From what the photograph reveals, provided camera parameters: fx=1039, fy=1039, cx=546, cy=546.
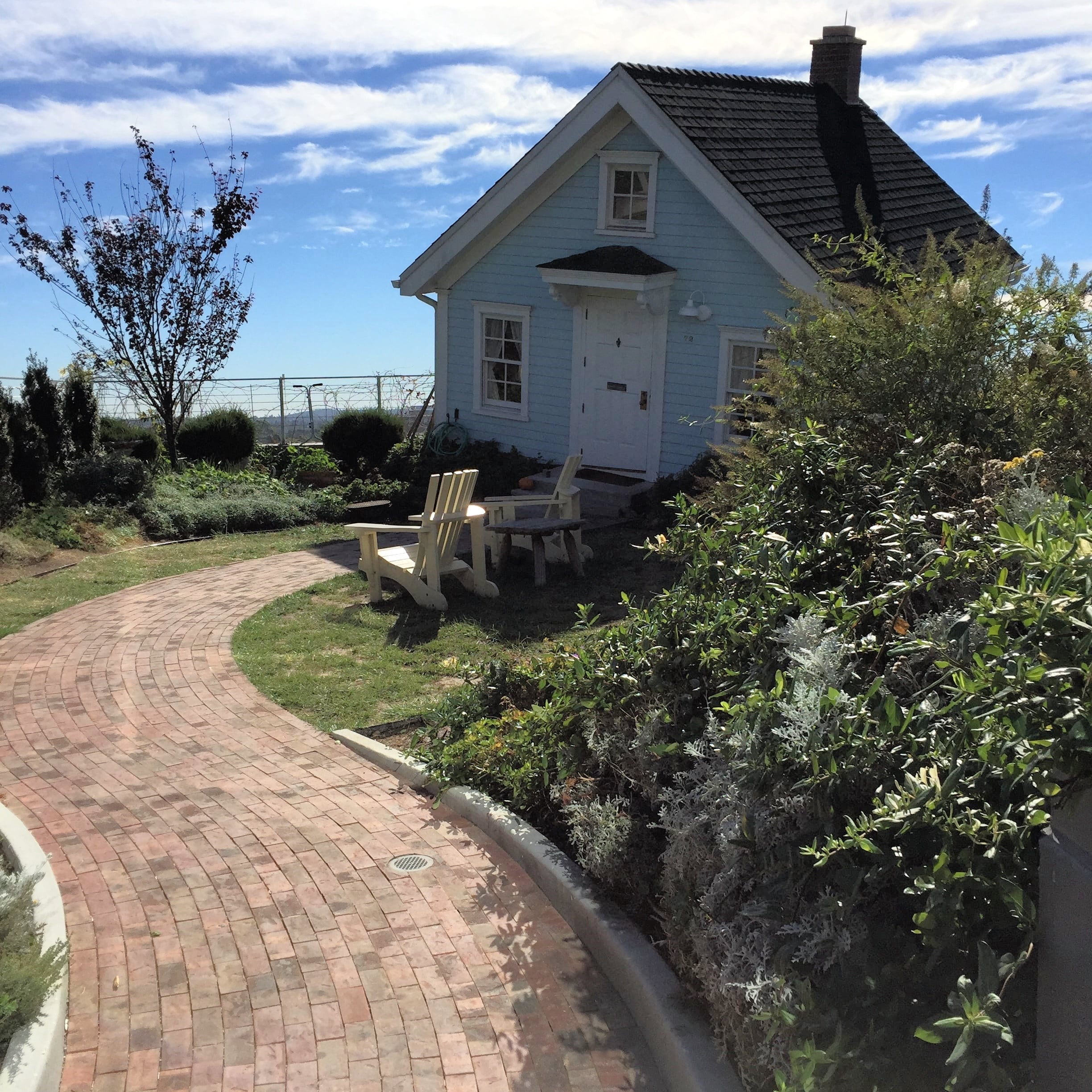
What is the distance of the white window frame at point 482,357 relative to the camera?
586 inches

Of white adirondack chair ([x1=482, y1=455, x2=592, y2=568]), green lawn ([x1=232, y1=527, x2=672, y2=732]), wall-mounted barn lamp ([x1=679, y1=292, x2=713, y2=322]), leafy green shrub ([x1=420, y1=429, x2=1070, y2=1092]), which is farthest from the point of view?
wall-mounted barn lamp ([x1=679, y1=292, x2=713, y2=322])

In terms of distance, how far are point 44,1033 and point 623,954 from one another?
1.91 metres

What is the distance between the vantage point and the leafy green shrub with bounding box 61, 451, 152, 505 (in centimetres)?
1229

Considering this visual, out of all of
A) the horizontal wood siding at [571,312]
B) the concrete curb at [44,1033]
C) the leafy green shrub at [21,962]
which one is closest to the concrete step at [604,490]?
the horizontal wood siding at [571,312]

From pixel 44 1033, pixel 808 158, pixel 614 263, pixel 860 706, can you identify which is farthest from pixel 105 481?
pixel 860 706

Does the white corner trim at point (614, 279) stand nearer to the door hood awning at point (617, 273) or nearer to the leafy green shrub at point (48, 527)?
the door hood awning at point (617, 273)

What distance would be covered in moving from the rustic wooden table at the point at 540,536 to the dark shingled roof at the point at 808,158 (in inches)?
169

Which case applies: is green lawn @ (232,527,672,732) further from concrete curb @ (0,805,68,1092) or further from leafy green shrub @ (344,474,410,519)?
leafy green shrub @ (344,474,410,519)

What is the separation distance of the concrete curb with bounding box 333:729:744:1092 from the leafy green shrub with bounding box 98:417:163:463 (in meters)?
11.3

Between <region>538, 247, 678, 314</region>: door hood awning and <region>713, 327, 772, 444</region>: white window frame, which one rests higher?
<region>538, 247, 678, 314</region>: door hood awning

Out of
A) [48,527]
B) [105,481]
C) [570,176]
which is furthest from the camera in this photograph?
[570,176]

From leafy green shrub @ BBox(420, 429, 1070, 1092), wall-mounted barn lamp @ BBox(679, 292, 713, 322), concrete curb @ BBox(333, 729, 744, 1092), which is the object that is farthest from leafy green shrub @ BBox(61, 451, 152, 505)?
leafy green shrub @ BBox(420, 429, 1070, 1092)

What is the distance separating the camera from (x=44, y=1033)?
3.23 meters

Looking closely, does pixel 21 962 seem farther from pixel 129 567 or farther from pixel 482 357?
pixel 482 357
